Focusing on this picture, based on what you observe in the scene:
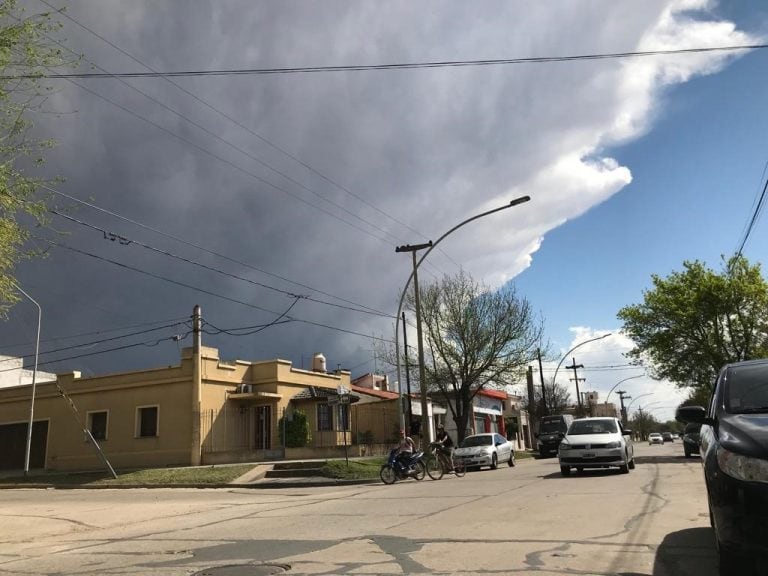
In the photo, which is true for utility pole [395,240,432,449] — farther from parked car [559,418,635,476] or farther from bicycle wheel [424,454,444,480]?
parked car [559,418,635,476]

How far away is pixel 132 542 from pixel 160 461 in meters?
21.4

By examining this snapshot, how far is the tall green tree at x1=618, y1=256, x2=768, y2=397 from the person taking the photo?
29.0 meters

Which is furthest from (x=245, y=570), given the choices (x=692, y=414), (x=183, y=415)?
(x=183, y=415)

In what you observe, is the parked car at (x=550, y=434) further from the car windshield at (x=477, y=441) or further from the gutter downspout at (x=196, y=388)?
the gutter downspout at (x=196, y=388)

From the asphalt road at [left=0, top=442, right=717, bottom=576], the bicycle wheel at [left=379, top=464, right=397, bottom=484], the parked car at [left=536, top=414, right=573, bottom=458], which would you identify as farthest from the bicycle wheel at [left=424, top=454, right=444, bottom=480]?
the parked car at [left=536, top=414, right=573, bottom=458]

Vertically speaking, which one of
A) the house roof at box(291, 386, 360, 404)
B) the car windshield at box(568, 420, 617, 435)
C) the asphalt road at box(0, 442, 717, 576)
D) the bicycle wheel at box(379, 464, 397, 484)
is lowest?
the asphalt road at box(0, 442, 717, 576)

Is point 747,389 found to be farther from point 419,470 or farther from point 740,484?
point 419,470

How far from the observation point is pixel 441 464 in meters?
20.6

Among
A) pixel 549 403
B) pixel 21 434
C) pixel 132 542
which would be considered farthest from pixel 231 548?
Result: pixel 549 403

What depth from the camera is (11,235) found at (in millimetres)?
10477

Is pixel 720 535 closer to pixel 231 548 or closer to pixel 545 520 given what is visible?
pixel 545 520

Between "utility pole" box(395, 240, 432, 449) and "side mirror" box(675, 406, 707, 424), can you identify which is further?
"utility pole" box(395, 240, 432, 449)

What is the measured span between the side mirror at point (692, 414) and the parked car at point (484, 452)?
17864mm

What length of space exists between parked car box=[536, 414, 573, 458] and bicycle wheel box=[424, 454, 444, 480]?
16499mm
